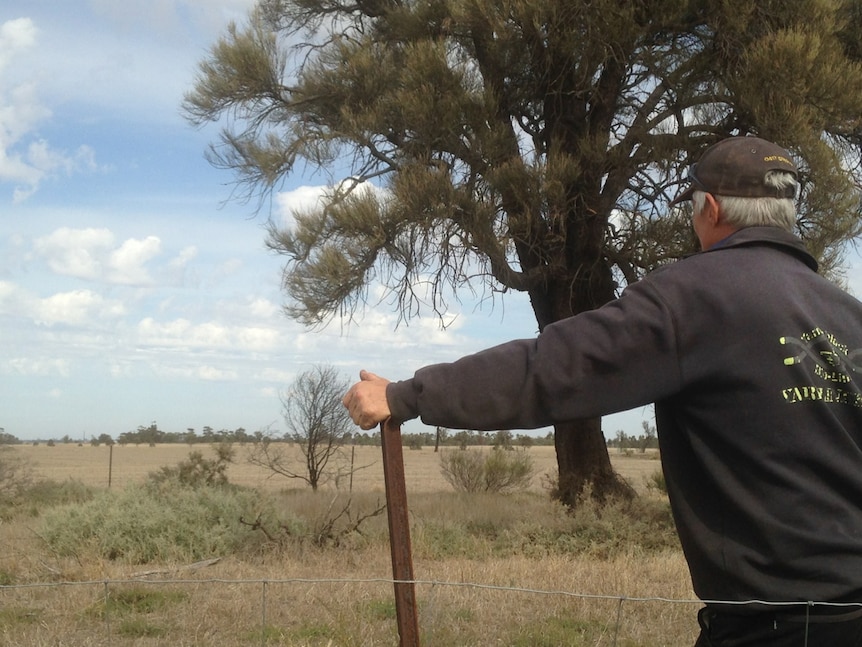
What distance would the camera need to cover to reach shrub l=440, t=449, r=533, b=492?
17878mm

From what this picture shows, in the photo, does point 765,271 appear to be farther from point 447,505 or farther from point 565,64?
point 447,505

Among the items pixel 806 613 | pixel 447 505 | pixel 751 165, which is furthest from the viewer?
pixel 447 505

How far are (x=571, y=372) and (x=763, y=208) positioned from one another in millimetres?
654

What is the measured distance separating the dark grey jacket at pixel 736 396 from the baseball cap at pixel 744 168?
0.21 meters

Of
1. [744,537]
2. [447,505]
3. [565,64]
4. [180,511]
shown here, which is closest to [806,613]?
[744,537]

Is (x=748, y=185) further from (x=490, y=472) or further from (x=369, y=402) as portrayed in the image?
(x=490, y=472)

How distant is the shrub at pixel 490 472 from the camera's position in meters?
17.9

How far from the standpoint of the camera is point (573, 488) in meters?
12.6

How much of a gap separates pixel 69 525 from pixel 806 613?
30.6 ft

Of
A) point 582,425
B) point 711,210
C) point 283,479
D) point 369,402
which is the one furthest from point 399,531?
point 283,479

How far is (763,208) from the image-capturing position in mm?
2189

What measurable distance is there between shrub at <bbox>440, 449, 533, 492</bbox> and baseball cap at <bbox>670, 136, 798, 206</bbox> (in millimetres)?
15628

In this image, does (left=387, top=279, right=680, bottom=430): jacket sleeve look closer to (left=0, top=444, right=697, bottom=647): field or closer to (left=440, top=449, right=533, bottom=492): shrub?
(left=0, top=444, right=697, bottom=647): field

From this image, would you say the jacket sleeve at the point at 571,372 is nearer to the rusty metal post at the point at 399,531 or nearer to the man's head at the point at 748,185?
the man's head at the point at 748,185
